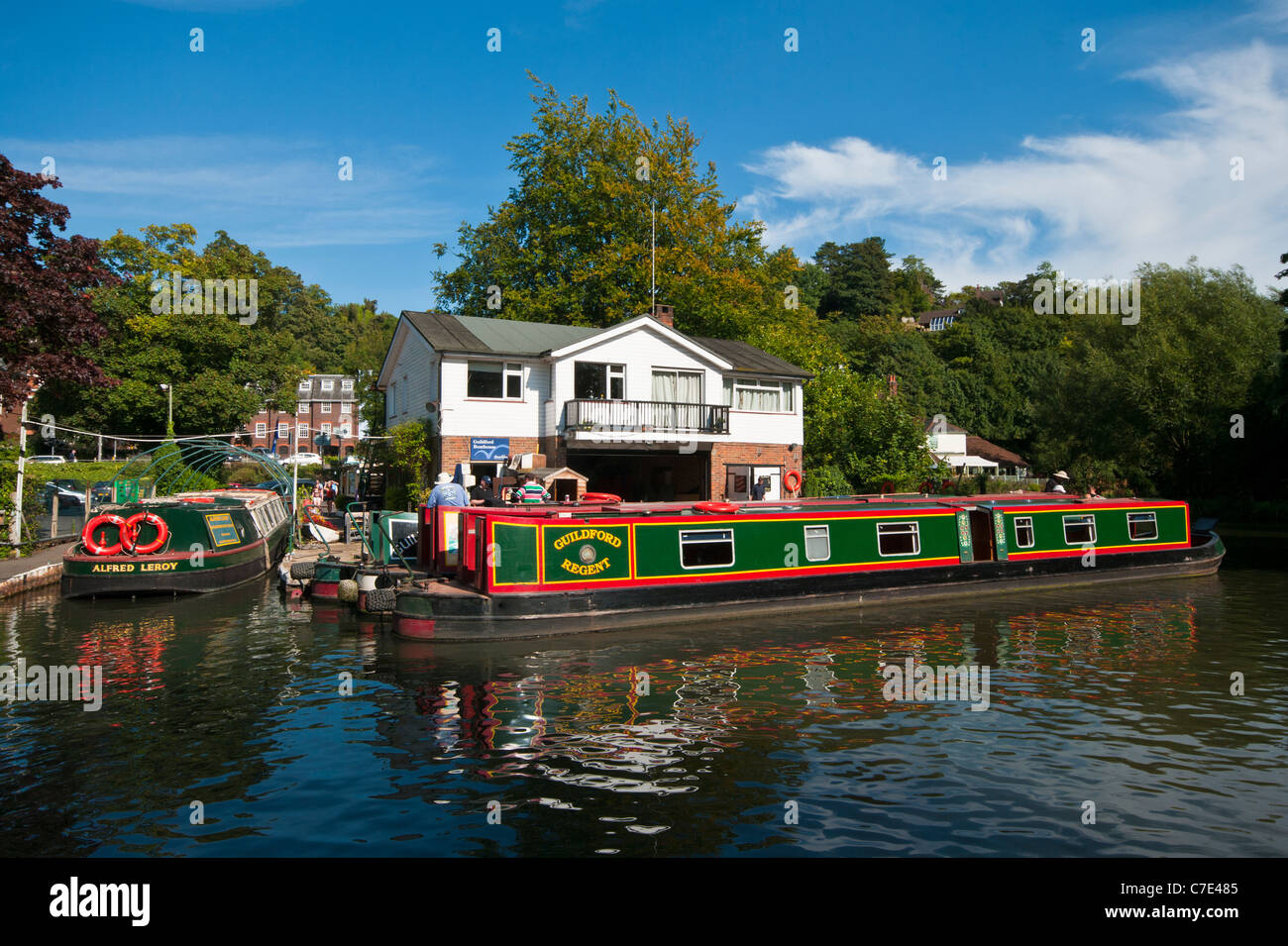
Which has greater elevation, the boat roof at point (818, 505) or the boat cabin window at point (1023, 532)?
the boat roof at point (818, 505)

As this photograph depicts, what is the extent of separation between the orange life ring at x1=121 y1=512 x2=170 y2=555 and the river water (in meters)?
3.59

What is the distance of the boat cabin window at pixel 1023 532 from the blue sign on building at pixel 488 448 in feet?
53.1

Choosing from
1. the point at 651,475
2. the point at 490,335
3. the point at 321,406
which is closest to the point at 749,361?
the point at 651,475

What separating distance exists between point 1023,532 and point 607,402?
1380 cm

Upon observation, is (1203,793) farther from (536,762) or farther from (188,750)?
(188,750)

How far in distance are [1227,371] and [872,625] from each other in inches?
1263

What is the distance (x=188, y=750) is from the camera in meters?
8.94

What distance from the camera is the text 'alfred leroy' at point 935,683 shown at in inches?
437

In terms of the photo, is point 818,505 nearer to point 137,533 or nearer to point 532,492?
point 532,492

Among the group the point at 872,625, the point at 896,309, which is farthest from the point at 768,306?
the point at 896,309

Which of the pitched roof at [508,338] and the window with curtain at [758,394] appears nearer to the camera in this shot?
the pitched roof at [508,338]

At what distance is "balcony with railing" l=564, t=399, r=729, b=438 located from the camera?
28.3 metres

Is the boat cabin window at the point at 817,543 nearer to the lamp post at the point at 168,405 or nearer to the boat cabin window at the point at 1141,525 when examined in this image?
the boat cabin window at the point at 1141,525

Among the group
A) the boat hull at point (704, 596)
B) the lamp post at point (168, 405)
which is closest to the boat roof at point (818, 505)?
the boat hull at point (704, 596)
